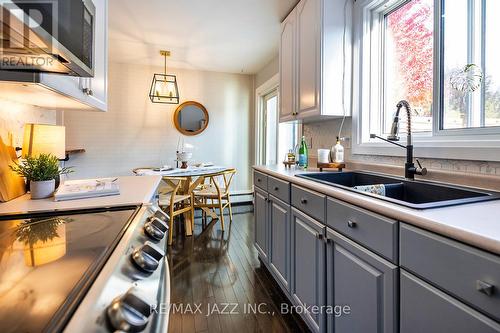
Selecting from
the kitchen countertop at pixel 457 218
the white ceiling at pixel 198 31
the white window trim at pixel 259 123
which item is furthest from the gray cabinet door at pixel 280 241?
the white window trim at pixel 259 123

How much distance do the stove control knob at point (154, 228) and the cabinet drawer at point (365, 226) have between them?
2.50 ft

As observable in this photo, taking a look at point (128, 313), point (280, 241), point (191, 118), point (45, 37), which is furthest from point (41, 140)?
point (191, 118)

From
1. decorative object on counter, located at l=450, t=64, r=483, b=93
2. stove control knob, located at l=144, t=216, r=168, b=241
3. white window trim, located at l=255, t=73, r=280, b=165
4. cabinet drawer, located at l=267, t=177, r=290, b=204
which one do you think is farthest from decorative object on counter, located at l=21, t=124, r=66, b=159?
white window trim, located at l=255, t=73, r=280, b=165

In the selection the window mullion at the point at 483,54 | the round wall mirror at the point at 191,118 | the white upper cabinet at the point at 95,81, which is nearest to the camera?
the white upper cabinet at the point at 95,81

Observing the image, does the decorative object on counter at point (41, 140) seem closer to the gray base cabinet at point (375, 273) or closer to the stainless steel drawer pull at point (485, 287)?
the gray base cabinet at point (375, 273)

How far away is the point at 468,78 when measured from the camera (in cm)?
130

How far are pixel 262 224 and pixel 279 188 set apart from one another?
505 mm

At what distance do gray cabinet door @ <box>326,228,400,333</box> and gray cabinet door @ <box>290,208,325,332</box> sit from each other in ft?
0.19

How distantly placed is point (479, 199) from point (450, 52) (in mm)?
911

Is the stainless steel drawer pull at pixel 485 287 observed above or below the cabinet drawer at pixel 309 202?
below

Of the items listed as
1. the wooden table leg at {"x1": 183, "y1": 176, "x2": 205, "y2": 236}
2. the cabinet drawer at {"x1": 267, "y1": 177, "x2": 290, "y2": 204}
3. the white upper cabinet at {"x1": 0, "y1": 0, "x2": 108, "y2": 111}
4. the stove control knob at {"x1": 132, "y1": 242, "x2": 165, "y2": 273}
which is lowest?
the wooden table leg at {"x1": 183, "y1": 176, "x2": 205, "y2": 236}

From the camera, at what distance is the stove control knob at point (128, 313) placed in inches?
17.7

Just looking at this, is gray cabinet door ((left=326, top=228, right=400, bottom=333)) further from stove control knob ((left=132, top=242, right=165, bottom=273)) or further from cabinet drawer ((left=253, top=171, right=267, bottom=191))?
cabinet drawer ((left=253, top=171, right=267, bottom=191))

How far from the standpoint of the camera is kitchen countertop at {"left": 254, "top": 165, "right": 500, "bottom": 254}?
613 mm
